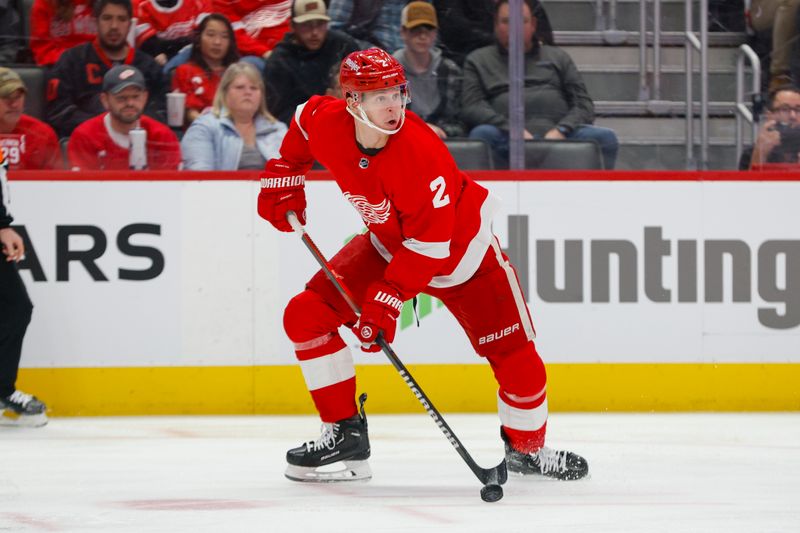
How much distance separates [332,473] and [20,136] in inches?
84.7

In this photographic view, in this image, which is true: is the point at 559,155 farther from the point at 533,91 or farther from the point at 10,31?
the point at 10,31

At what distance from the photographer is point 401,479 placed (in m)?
3.64

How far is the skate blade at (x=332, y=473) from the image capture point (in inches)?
142

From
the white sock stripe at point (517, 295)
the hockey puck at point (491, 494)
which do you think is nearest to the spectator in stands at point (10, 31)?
the white sock stripe at point (517, 295)

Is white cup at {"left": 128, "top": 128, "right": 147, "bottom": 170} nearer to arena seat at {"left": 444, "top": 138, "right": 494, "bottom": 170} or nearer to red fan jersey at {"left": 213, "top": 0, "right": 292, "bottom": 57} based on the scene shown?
red fan jersey at {"left": 213, "top": 0, "right": 292, "bottom": 57}

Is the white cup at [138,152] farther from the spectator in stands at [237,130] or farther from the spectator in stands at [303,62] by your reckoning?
the spectator in stands at [303,62]

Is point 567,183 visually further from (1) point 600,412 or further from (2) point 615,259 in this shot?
(1) point 600,412

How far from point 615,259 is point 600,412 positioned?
24.1 inches

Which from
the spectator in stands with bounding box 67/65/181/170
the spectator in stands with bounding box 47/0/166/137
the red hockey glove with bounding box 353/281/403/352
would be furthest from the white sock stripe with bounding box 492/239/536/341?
the spectator in stands with bounding box 47/0/166/137

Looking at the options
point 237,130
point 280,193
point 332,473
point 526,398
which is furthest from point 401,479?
point 237,130

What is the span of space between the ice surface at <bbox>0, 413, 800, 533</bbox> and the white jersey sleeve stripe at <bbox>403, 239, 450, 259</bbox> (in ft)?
2.10

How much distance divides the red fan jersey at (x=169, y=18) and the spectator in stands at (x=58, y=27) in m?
0.19

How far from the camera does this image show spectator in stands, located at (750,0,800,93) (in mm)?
5121

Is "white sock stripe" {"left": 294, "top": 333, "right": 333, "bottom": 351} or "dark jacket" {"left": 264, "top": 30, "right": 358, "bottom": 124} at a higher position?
"dark jacket" {"left": 264, "top": 30, "right": 358, "bottom": 124}
